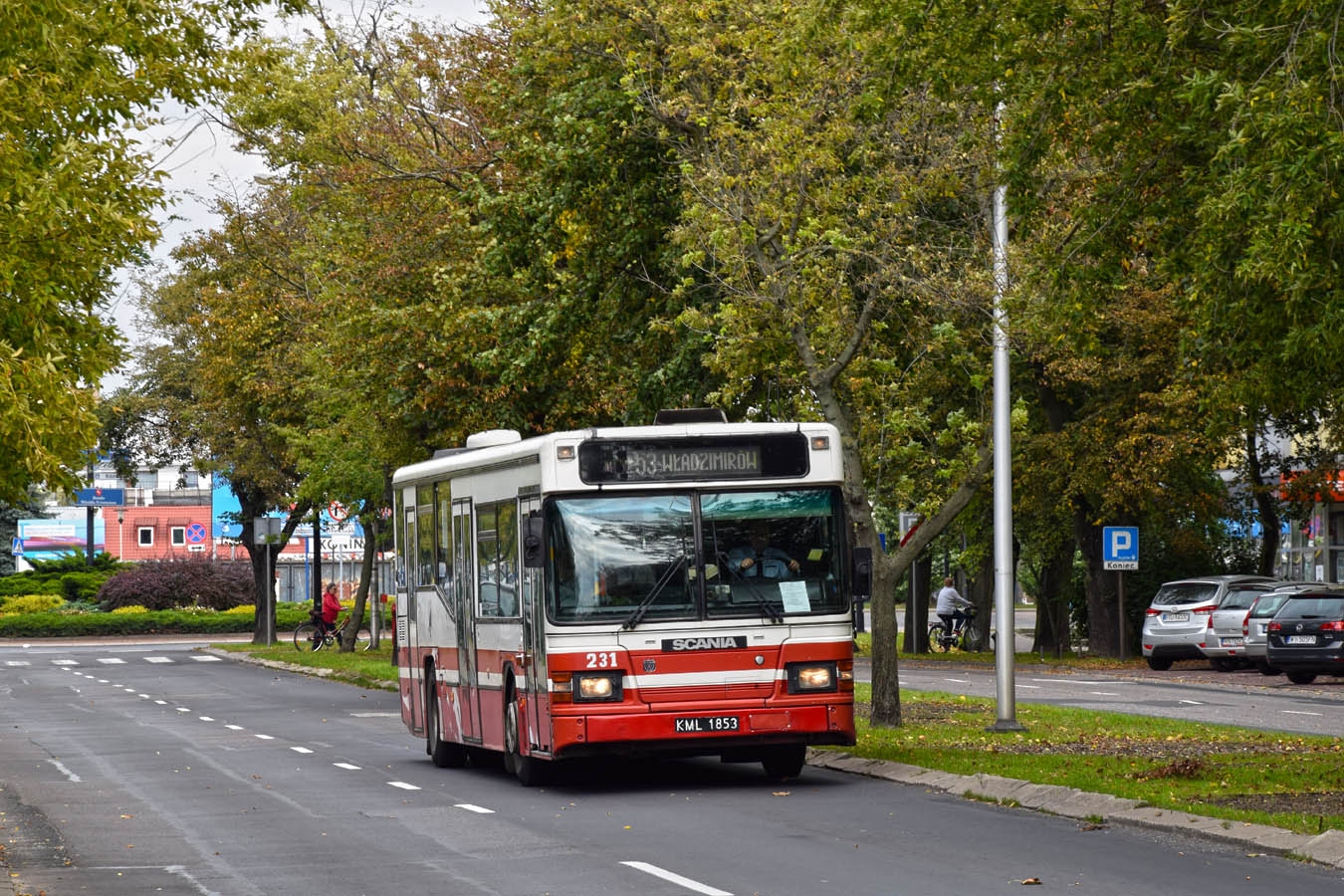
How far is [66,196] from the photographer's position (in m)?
12.9

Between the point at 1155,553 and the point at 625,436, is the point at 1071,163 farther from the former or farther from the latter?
the point at 1155,553

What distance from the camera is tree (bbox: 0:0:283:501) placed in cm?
1218

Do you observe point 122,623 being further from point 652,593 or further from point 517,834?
point 517,834

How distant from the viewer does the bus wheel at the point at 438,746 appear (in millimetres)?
20391

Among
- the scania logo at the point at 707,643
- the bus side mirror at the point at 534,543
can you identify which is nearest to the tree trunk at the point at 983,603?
the scania logo at the point at 707,643

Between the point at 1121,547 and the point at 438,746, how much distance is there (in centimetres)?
2389

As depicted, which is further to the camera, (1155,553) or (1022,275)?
(1155,553)

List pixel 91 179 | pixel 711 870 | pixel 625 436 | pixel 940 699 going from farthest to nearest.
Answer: pixel 940 699 < pixel 625 436 < pixel 91 179 < pixel 711 870

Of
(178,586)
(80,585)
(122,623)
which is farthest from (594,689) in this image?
(80,585)

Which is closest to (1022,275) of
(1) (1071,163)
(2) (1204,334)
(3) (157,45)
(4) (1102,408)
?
(1) (1071,163)

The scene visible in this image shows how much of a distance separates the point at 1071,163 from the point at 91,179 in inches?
379

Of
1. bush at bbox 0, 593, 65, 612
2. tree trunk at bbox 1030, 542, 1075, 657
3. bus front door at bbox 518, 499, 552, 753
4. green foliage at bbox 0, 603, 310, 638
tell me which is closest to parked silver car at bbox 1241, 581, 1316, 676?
tree trunk at bbox 1030, 542, 1075, 657

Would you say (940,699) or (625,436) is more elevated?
(625,436)

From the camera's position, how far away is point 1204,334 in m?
15.4
